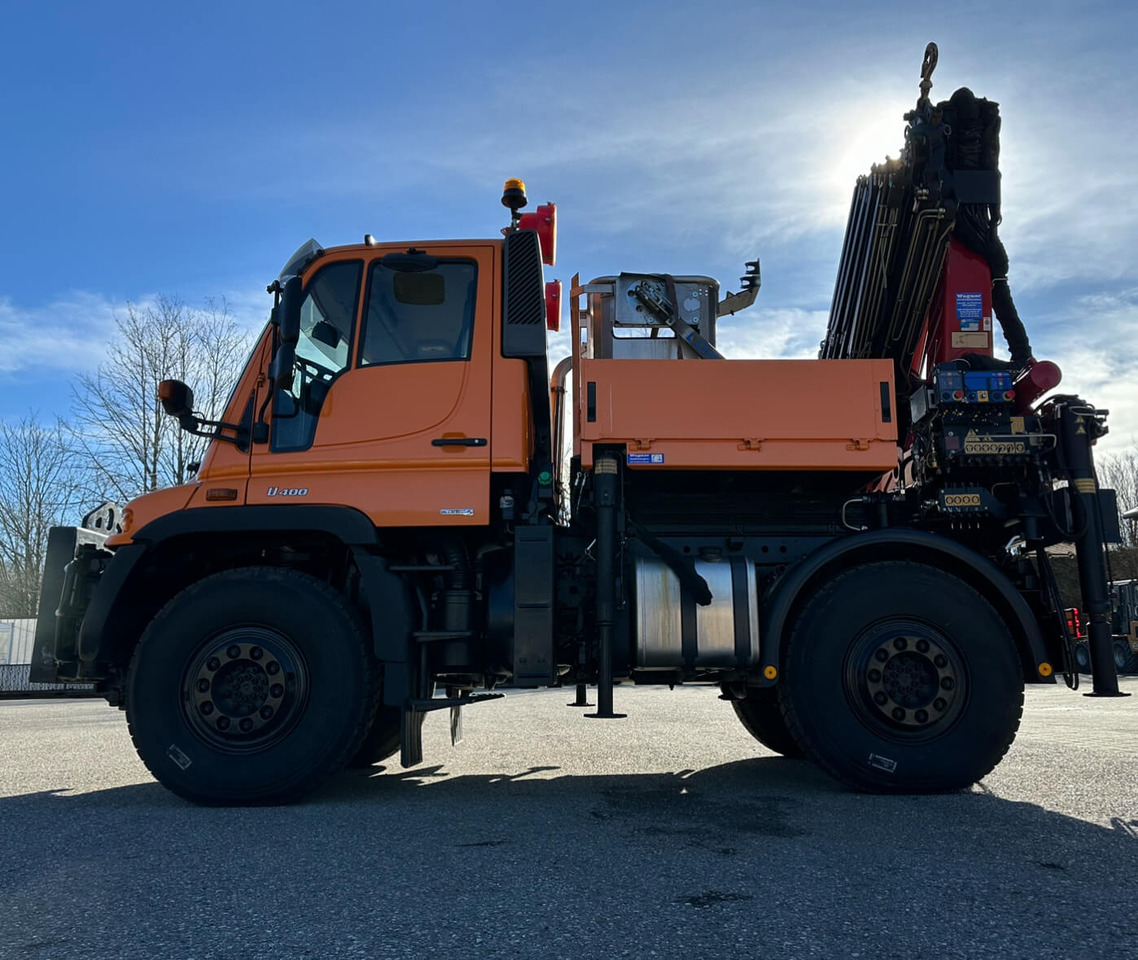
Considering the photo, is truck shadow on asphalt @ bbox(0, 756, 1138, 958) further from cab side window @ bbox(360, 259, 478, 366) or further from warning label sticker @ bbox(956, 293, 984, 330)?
warning label sticker @ bbox(956, 293, 984, 330)

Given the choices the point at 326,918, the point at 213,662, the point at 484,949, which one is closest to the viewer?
the point at 484,949

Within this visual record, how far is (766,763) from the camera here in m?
6.35

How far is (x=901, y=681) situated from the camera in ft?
16.1

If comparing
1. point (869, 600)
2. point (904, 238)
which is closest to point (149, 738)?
point (869, 600)

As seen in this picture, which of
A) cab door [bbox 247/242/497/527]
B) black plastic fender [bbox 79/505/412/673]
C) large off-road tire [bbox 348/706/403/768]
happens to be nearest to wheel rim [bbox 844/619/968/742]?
cab door [bbox 247/242/497/527]

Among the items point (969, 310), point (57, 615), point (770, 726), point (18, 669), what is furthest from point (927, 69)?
point (18, 669)

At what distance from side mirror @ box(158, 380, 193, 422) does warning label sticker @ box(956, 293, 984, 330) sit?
15.4ft

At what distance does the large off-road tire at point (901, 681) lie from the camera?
481 centimetres

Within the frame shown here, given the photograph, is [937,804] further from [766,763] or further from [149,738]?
[149,738]

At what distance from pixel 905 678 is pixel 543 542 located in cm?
216

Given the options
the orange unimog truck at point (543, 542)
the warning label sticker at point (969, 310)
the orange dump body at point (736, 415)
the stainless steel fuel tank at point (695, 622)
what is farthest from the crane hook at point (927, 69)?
the stainless steel fuel tank at point (695, 622)

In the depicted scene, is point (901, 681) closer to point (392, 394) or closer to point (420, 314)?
point (392, 394)

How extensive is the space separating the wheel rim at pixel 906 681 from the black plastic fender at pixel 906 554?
0.42m

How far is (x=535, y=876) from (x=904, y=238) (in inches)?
185
